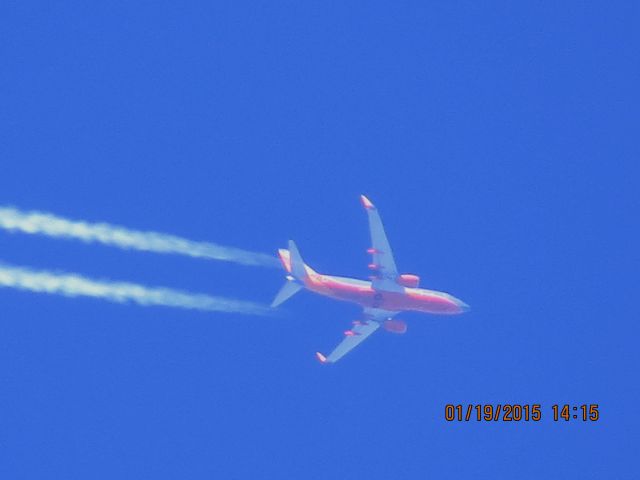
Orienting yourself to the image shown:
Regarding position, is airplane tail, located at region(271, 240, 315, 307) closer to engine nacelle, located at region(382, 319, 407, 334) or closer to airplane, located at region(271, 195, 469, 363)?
airplane, located at region(271, 195, 469, 363)

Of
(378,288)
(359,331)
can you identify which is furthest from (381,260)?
(359,331)

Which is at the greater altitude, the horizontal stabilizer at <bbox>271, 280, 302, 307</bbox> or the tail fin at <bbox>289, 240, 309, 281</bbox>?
the tail fin at <bbox>289, 240, 309, 281</bbox>

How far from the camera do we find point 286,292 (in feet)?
200

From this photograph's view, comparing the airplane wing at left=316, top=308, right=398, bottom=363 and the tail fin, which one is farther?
the airplane wing at left=316, top=308, right=398, bottom=363

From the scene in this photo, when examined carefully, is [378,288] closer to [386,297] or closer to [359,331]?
[386,297]

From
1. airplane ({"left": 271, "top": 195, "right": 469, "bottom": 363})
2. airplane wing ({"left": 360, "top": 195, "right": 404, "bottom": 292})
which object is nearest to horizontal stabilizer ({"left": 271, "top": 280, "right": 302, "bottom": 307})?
airplane ({"left": 271, "top": 195, "right": 469, "bottom": 363})

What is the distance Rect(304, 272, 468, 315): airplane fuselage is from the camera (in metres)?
61.8

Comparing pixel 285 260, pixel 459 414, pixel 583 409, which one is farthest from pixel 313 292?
pixel 583 409

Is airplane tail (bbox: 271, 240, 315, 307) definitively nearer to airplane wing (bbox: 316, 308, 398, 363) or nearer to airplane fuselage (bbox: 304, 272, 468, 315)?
airplane fuselage (bbox: 304, 272, 468, 315)

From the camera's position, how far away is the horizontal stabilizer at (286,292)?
199 ft

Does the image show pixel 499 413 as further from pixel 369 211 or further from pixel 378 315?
pixel 369 211

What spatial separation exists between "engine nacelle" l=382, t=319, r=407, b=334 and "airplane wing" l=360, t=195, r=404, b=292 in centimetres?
253

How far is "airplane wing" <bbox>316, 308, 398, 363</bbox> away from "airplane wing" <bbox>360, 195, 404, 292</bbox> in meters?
2.01

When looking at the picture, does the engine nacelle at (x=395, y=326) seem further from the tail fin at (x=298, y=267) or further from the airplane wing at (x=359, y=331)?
the tail fin at (x=298, y=267)
